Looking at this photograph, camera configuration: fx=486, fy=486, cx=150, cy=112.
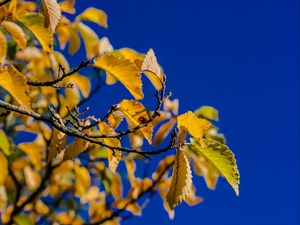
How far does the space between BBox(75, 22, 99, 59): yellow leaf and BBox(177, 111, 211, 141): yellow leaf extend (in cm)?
105

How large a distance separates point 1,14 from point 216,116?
2.73ft

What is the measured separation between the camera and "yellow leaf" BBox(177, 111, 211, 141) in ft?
3.58

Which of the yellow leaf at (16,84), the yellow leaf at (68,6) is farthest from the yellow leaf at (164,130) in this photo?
the yellow leaf at (16,84)

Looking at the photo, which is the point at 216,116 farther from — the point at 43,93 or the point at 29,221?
the point at 43,93

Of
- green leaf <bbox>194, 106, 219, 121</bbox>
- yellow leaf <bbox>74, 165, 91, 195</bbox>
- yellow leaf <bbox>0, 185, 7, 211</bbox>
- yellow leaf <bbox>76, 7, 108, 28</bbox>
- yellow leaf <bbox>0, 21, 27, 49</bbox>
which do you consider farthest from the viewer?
yellow leaf <bbox>74, 165, 91, 195</bbox>

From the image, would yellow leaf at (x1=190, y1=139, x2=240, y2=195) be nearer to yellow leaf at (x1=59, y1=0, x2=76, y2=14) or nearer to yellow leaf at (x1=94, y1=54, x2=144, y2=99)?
yellow leaf at (x1=94, y1=54, x2=144, y2=99)

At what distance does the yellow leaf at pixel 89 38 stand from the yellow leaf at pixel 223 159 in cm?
106

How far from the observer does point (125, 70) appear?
3.68 feet

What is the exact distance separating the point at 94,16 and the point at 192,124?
1181 mm

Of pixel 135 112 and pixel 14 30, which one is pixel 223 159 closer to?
pixel 135 112

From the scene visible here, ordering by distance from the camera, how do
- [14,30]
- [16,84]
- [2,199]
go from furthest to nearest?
[2,199] → [14,30] → [16,84]

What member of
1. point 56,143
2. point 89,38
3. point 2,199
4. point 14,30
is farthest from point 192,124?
point 2,199

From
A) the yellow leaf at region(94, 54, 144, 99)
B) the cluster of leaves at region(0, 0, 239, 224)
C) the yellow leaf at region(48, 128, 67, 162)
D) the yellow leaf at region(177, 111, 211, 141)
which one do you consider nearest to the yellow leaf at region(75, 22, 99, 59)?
the cluster of leaves at region(0, 0, 239, 224)

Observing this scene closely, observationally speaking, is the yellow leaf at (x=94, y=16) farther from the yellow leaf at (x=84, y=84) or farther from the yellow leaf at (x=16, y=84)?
the yellow leaf at (x=16, y=84)
